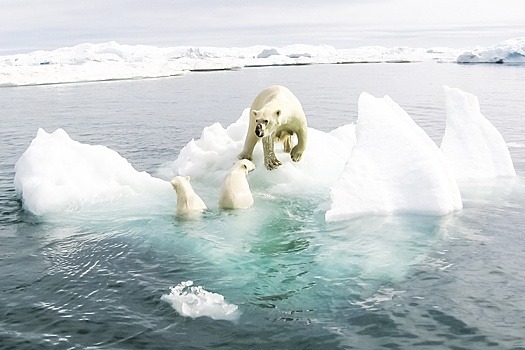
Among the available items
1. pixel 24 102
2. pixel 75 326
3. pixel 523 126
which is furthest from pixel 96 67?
pixel 75 326

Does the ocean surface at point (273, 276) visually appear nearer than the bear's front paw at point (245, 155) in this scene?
Yes

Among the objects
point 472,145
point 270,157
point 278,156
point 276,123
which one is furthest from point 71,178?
point 472,145

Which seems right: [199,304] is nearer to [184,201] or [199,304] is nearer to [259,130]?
[184,201]

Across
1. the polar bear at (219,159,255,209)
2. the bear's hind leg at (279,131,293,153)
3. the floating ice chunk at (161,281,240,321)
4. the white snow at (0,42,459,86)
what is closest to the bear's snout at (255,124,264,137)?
the polar bear at (219,159,255,209)

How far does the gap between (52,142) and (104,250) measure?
563cm

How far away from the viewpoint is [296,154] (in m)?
12.2

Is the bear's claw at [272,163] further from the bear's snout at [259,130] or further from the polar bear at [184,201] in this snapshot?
the polar bear at [184,201]

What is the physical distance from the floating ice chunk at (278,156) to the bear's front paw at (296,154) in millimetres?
192

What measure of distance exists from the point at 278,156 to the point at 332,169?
1382 mm

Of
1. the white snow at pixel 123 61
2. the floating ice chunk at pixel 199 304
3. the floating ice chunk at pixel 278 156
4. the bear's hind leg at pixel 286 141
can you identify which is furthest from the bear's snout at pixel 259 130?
the white snow at pixel 123 61

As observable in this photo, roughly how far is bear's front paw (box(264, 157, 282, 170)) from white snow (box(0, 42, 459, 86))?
4766 centimetres

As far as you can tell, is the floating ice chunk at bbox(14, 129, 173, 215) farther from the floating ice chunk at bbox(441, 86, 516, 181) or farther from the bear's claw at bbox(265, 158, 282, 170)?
the floating ice chunk at bbox(441, 86, 516, 181)

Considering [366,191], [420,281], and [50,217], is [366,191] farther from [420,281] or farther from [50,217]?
[50,217]

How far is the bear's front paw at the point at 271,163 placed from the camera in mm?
11875
